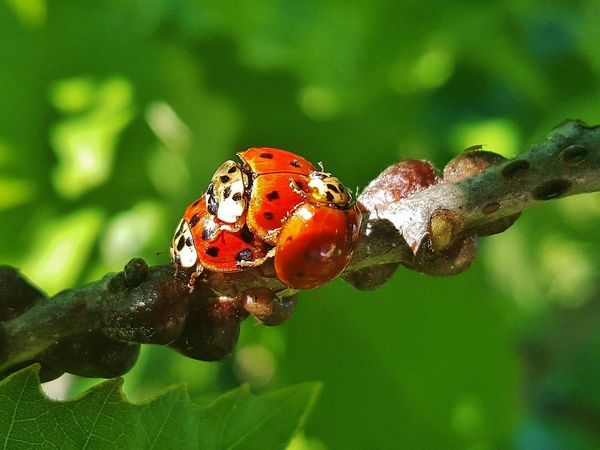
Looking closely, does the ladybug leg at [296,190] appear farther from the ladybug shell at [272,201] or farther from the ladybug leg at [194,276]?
the ladybug leg at [194,276]

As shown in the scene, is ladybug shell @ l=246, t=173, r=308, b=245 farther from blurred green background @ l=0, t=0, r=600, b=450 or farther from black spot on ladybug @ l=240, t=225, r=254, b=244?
blurred green background @ l=0, t=0, r=600, b=450

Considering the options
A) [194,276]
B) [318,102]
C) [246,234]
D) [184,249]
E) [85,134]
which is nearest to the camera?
[194,276]

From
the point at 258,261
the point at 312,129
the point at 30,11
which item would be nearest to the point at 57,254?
the point at 30,11

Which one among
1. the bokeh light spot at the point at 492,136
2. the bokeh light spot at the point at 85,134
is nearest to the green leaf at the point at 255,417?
the bokeh light spot at the point at 85,134

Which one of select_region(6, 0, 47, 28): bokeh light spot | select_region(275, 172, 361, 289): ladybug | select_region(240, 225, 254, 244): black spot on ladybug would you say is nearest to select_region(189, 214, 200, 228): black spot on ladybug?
select_region(240, 225, 254, 244): black spot on ladybug

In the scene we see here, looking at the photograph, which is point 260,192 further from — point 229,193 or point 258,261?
point 258,261

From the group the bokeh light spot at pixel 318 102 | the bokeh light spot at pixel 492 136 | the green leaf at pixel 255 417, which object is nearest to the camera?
the green leaf at pixel 255 417

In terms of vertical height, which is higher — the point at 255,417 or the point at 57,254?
the point at 255,417
